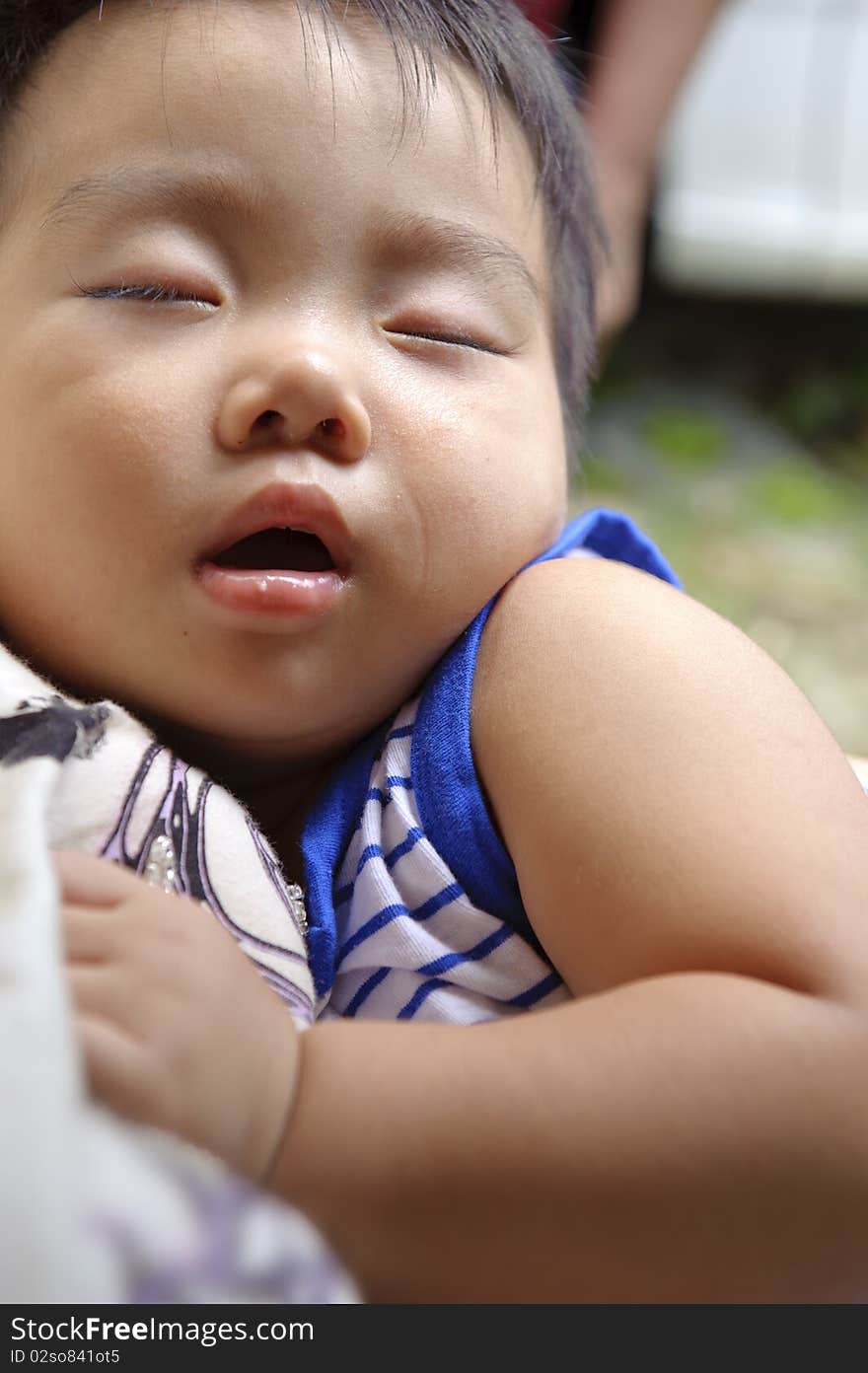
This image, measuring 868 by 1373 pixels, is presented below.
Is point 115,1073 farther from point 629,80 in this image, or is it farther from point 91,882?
point 629,80

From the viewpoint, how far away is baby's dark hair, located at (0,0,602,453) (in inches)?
32.9

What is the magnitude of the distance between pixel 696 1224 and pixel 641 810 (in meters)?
0.18

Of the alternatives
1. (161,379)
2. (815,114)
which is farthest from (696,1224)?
(815,114)

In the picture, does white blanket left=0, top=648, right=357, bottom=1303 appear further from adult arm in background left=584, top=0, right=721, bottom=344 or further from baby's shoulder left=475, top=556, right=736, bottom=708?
adult arm in background left=584, top=0, right=721, bottom=344

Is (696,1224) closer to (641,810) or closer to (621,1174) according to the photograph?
(621,1174)

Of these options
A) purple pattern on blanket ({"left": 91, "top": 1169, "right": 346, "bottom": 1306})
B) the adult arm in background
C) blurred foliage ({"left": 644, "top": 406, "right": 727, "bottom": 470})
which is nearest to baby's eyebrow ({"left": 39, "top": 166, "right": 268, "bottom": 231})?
purple pattern on blanket ({"left": 91, "top": 1169, "right": 346, "bottom": 1306})

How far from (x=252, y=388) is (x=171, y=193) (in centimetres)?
14

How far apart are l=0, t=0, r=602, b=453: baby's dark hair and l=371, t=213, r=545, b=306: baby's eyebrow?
8 cm

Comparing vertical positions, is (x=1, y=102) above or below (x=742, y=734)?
above

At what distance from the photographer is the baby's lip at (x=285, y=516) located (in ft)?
2.30

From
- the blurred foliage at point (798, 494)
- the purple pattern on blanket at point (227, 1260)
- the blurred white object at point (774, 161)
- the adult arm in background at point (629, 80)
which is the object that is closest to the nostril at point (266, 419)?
the purple pattern on blanket at point (227, 1260)

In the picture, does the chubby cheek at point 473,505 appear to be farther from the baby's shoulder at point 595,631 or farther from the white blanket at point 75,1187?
the white blanket at point 75,1187

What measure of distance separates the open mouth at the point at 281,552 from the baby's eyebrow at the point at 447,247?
17 centimetres

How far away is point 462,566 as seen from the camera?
2.51ft
